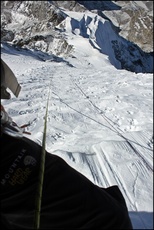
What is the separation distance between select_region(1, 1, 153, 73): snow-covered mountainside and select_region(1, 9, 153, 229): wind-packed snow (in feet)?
50.1

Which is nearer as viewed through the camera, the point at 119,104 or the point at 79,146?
the point at 79,146

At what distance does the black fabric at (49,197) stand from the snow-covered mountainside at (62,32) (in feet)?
66.9

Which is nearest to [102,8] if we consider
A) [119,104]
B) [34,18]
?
[34,18]

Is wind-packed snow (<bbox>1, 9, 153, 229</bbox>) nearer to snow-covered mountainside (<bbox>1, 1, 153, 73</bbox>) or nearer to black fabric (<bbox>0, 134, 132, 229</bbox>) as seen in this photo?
black fabric (<bbox>0, 134, 132, 229</bbox>)

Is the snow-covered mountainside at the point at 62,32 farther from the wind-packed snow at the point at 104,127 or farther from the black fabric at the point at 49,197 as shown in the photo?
the black fabric at the point at 49,197

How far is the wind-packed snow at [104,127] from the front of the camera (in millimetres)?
2623

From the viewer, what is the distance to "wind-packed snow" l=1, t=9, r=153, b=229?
8.61ft

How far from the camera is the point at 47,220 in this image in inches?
51.4

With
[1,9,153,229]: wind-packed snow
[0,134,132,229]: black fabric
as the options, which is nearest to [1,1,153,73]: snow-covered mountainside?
[1,9,153,229]: wind-packed snow

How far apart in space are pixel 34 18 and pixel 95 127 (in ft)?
133

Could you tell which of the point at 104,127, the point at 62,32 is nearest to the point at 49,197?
the point at 104,127

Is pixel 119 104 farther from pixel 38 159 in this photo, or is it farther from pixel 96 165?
pixel 38 159

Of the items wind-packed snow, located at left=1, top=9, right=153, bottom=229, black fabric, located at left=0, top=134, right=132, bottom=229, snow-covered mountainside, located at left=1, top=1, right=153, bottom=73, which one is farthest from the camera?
snow-covered mountainside, located at left=1, top=1, right=153, bottom=73

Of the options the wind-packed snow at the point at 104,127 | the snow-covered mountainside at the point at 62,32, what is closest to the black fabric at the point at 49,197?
the wind-packed snow at the point at 104,127
